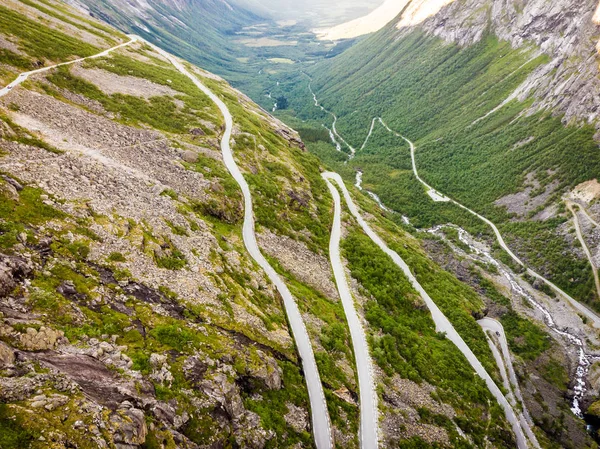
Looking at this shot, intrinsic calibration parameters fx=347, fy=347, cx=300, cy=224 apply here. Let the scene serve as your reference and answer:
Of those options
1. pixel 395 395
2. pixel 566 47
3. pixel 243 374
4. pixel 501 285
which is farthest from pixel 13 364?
pixel 566 47

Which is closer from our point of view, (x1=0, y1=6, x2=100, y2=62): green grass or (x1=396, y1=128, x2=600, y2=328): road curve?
(x1=0, y1=6, x2=100, y2=62): green grass

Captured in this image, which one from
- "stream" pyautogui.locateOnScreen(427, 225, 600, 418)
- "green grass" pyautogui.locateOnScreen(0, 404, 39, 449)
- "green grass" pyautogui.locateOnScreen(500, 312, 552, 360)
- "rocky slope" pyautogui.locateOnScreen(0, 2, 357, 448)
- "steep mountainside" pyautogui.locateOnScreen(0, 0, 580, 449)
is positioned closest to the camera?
"green grass" pyautogui.locateOnScreen(0, 404, 39, 449)

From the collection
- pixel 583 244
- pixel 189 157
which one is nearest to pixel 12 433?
pixel 189 157

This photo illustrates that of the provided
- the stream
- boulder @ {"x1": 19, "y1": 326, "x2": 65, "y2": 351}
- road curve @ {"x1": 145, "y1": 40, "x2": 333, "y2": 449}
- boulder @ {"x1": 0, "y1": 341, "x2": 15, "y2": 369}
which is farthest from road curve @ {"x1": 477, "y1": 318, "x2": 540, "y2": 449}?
boulder @ {"x1": 0, "y1": 341, "x2": 15, "y2": 369}

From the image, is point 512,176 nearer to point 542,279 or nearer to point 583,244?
point 583,244

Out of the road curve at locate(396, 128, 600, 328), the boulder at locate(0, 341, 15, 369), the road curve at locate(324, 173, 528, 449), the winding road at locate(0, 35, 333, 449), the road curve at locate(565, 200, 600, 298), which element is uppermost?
the road curve at locate(565, 200, 600, 298)

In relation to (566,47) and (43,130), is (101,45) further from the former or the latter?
(566,47)

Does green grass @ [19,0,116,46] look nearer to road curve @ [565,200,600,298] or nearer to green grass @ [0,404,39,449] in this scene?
green grass @ [0,404,39,449]

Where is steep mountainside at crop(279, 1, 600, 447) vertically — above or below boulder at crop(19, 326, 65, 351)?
above
